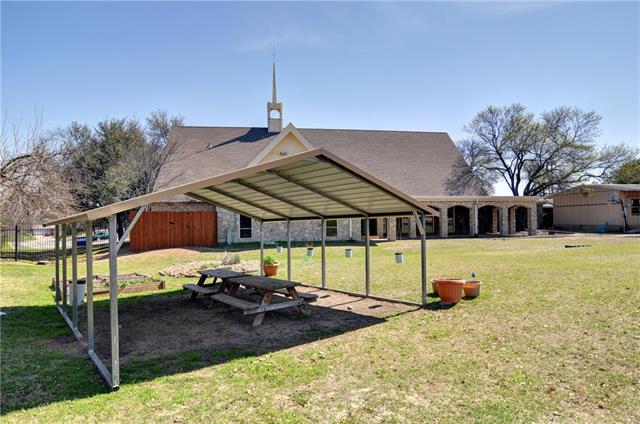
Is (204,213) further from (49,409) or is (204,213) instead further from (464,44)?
(49,409)

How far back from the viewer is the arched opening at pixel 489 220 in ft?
111

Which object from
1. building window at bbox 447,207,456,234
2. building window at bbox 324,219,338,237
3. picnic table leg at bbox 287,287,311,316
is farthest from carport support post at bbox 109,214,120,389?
building window at bbox 447,207,456,234

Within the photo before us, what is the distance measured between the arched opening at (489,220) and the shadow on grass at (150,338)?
88.7 feet

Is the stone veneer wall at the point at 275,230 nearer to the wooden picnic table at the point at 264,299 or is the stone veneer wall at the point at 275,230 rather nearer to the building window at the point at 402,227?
the building window at the point at 402,227

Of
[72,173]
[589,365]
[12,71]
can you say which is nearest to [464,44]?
[589,365]

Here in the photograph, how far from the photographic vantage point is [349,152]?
31.8m

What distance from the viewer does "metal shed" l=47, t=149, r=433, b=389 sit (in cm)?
514

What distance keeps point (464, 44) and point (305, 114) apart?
2469 cm

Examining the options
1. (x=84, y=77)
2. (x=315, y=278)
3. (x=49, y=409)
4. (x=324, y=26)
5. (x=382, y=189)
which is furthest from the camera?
(x=84, y=77)

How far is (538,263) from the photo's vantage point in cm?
1487

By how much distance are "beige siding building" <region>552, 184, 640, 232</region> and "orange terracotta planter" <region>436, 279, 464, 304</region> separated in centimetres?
3125

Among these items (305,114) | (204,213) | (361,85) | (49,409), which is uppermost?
(305,114)

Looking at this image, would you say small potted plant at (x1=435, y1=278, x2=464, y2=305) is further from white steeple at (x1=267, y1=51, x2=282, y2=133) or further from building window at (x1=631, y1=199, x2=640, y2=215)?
building window at (x1=631, y1=199, x2=640, y2=215)

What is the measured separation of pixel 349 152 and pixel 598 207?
71.9 ft
